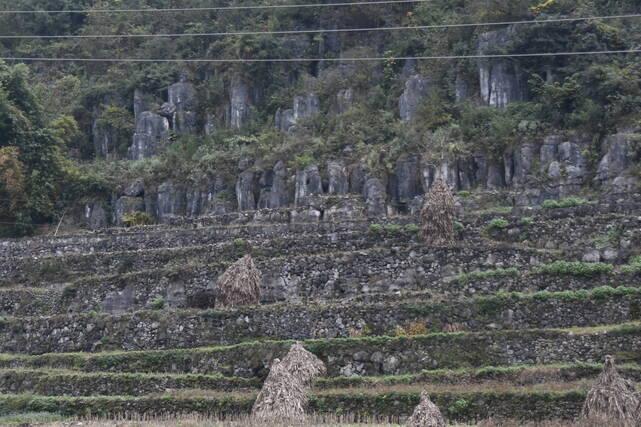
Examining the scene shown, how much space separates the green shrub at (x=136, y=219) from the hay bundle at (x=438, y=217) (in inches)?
761

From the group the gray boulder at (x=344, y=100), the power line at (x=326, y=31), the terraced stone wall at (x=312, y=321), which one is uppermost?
the power line at (x=326, y=31)

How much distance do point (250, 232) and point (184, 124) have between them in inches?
884

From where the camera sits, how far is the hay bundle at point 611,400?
27109mm

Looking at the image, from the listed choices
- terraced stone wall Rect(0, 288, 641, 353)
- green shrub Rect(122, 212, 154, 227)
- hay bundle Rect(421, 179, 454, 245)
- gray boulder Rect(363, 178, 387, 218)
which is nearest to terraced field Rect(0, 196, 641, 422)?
terraced stone wall Rect(0, 288, 641, 353)

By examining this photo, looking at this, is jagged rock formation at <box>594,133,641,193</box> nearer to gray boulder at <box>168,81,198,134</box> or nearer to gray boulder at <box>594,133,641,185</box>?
gray boulder at <box>594,133,641,185</box>

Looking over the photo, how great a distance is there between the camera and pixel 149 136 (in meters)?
66.1

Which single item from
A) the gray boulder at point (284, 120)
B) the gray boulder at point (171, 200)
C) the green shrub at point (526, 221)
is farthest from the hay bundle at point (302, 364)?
the gray boulder at point (284, 120)

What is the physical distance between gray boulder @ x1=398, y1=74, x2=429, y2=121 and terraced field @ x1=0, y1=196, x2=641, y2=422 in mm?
15100

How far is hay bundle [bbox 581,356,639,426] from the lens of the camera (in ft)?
88.9

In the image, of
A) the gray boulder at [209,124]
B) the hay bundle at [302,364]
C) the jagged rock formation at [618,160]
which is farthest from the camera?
the gray boulder at [209,124]

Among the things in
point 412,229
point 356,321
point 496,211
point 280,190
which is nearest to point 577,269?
point 356,321

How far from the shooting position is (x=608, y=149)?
4966 centimetres

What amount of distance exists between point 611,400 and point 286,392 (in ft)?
25.8

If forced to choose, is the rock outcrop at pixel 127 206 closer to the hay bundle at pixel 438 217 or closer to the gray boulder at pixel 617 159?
the hay bundle at pixel 438 217
